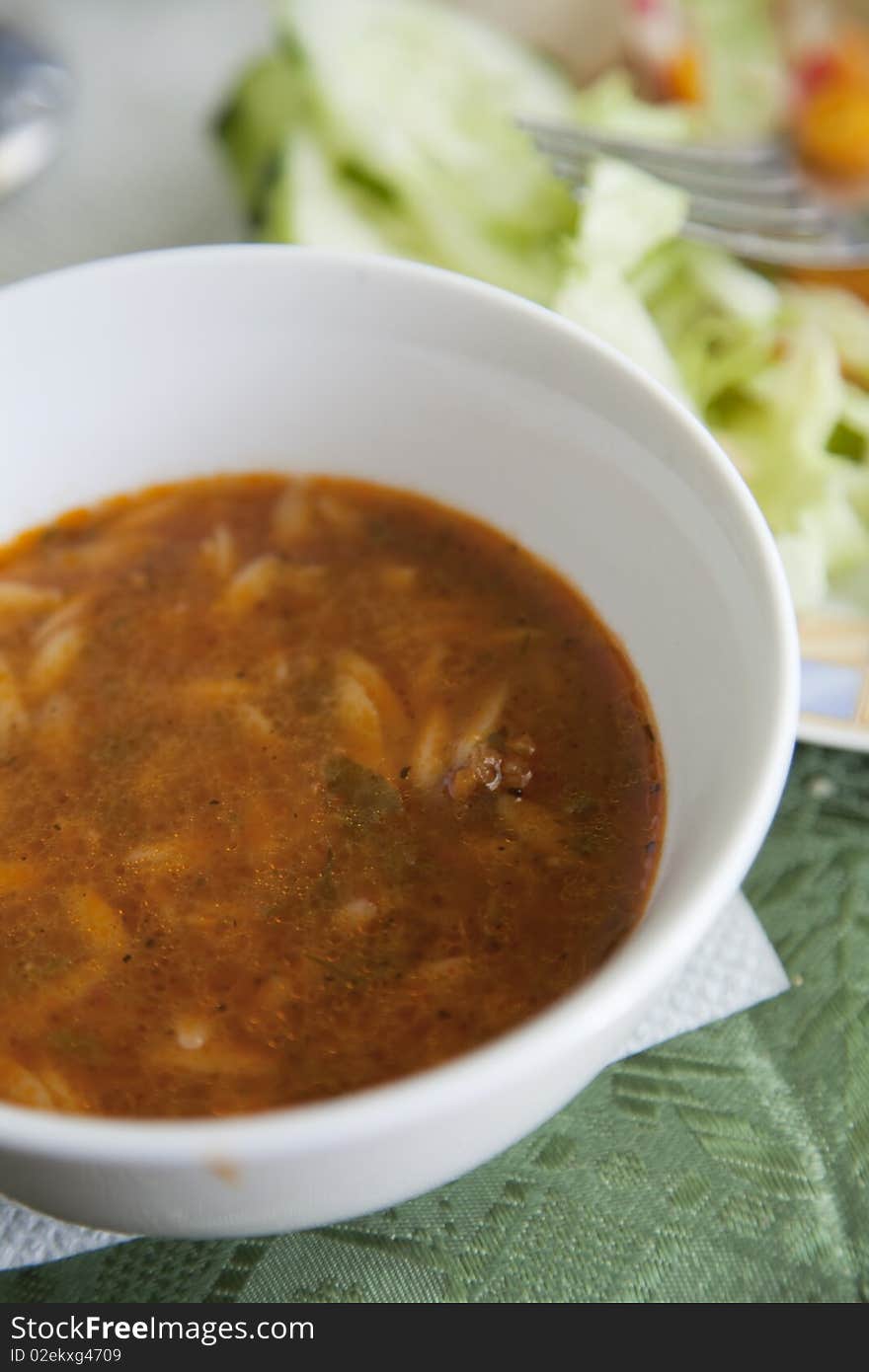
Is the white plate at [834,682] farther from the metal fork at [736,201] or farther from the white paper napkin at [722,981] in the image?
the metal fork at [736,201]

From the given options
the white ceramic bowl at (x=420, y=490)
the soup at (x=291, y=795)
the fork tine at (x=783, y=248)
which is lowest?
the fork tine at (x=783, y=248)

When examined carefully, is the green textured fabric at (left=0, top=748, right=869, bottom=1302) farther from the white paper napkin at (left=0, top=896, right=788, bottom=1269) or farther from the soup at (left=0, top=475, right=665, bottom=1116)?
the soup at (left=0, top=475, right=665, bottom=1116)

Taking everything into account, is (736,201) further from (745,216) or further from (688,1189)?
(688,1189)

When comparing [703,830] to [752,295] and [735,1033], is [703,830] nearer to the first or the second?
[735,1033]

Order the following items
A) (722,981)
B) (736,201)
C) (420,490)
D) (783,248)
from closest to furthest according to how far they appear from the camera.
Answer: (722,981) → (420,490) → (783,248) → (736,201)

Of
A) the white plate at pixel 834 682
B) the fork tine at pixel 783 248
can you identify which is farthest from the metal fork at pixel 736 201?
the white plate at pixel 834 682

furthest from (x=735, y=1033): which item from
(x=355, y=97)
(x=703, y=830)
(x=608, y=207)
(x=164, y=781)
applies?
(x=355, y=97)

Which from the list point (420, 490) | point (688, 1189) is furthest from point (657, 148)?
point (688, 1189)

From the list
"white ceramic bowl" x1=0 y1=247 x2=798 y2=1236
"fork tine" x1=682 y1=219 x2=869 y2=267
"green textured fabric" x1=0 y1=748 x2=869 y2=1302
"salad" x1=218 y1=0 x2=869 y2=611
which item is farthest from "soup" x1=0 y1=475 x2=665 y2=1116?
"fork tine" x1=682 y1=219 x2=869 y2=267

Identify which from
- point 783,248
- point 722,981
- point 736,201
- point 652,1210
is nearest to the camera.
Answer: point 652,1210
